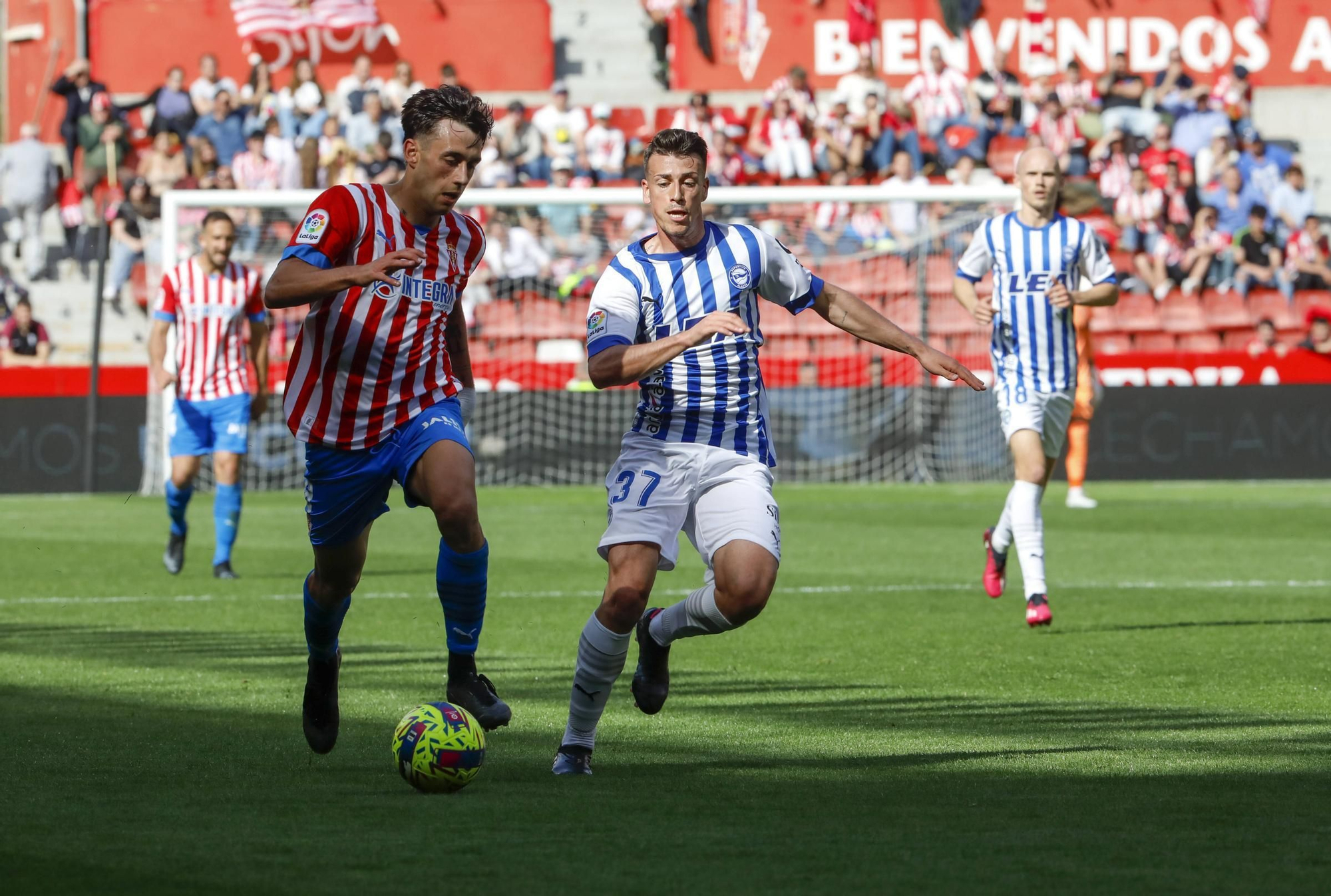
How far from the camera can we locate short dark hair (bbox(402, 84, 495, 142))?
233 inches

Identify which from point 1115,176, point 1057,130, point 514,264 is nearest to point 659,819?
point 514,264

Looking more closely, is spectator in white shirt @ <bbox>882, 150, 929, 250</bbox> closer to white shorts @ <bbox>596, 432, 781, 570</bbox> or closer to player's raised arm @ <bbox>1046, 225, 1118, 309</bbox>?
player's raised arm @ <bbox>1046, 225, 1118, 309</bbox>

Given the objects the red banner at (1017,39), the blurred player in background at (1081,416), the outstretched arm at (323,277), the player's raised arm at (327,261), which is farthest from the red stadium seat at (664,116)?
the outstretched arm at (323,277)

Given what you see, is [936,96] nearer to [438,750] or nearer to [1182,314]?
[1182,314]

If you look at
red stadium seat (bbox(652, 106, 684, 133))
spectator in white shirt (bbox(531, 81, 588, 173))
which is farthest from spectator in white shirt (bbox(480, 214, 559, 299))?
red stadium seat (bbox(652, 106, 684, 133))

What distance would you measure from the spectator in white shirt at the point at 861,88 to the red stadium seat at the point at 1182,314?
4760mm

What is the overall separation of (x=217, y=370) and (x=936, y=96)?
53.8 feet

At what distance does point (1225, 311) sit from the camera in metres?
24.5

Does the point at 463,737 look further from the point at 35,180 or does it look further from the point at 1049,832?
the point at 35,180

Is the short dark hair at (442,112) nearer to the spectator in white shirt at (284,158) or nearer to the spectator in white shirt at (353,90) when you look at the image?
the spectator in white shirt at (284,158)

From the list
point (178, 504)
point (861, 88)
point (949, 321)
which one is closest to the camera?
point (178, 504)

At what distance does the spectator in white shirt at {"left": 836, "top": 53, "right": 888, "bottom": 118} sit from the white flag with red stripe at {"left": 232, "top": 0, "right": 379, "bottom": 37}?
6883 millimetres

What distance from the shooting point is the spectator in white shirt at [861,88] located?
2684 cm

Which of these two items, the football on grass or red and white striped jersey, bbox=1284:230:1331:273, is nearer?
the football on grass
